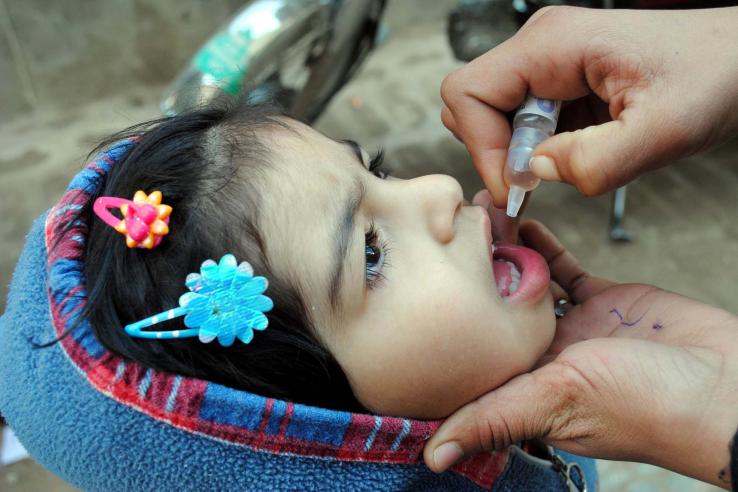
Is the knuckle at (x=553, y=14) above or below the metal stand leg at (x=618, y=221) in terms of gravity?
above

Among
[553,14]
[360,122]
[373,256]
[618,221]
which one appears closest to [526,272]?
[373,256]

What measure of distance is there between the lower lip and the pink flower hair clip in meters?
0.56

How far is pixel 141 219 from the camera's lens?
41.6 inches

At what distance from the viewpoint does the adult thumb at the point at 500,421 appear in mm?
1136

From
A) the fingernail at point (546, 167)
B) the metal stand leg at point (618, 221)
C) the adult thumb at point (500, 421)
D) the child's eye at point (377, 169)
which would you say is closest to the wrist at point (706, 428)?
the adult thumb at point (500, 421)

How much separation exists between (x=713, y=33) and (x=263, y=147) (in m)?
0.82

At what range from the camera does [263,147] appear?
119cm

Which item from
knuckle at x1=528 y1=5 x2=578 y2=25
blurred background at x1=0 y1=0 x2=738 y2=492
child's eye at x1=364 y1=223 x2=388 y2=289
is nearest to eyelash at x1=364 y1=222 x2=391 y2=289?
child's eye at x1=364 y1=223 x2=388 y2=289

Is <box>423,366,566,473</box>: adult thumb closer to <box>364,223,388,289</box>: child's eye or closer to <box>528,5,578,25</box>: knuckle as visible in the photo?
<box>364,223,388,289</box>: child's eye

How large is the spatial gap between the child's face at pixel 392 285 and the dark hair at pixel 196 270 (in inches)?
1.1

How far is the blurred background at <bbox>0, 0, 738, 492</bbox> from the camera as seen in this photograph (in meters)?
2.89

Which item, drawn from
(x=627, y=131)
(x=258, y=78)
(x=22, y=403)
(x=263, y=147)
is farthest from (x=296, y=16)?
(x=22, y=403)

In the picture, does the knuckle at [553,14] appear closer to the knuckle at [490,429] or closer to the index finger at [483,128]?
the index finger at [483,128]

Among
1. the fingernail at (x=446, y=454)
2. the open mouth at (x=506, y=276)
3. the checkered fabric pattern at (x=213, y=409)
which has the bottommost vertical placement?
the fingernail at (x=446, y=454)
